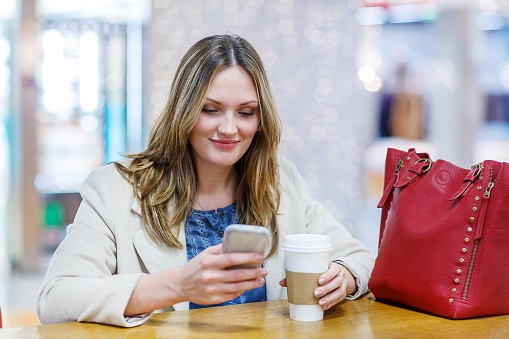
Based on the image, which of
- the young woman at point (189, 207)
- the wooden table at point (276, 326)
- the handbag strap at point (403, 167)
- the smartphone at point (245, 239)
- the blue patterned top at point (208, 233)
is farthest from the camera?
the blue patterned top at point (208, 233)

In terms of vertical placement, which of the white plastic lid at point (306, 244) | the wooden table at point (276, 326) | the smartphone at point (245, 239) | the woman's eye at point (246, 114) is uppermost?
the woman's eye at point (246, 114)

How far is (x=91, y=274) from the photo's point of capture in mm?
1782

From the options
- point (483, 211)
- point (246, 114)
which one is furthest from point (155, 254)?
point (483, 211)

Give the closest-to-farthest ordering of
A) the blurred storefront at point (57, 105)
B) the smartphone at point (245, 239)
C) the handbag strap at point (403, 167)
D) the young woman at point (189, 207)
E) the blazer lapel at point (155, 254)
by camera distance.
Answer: the smartphone at point (245, 239) < the young woman at point (189, 207) < the handbag strap at point (403, 167) < the blazer lapel at point (155, 254) < the blurred storefront at point (57, 105)

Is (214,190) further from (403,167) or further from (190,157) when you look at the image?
(403,167)

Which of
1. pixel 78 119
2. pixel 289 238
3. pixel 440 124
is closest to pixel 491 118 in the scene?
pixel 440 124

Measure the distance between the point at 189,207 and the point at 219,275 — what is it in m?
0.61

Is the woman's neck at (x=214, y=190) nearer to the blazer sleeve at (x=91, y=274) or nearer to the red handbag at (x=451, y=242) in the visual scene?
the blazer sleeve at (x=91, y=274)

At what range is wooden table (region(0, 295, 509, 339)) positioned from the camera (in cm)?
157

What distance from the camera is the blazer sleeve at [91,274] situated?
5.36 ft

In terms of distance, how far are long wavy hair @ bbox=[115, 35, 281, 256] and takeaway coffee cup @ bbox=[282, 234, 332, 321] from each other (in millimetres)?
447

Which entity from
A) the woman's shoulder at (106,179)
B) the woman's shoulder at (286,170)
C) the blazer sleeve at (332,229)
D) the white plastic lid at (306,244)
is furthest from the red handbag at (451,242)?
the woman's shoulder at (106,179)

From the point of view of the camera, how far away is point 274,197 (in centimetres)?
223

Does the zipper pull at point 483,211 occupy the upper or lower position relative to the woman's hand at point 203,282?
upper
